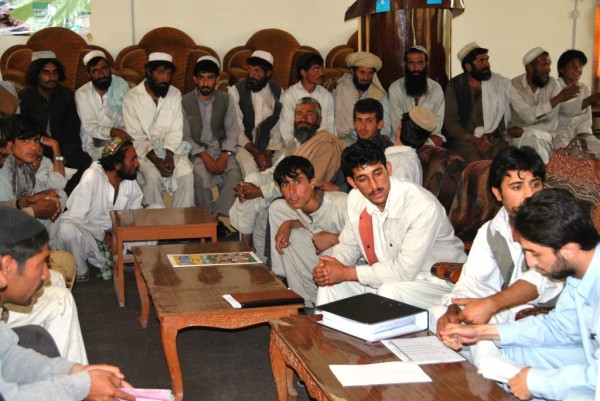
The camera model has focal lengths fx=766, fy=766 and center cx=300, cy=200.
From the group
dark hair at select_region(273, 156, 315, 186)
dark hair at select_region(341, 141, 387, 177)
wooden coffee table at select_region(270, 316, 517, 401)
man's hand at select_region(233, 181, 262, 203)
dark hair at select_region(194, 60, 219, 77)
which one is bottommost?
wooden coffee table at select_region(270, 316, 517, 401)

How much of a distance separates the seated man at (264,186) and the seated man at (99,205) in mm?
806

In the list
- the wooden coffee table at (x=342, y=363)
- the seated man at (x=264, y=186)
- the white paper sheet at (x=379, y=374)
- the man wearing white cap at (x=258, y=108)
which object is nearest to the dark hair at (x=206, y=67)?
the man wearing white cap at (x=258, y=108)

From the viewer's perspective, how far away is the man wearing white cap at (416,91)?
6402mm

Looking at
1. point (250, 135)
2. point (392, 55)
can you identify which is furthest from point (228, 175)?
point (392, 55)

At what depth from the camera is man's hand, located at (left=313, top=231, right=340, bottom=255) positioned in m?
4.23

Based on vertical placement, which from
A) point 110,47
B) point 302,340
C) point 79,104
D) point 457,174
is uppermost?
point 110,47

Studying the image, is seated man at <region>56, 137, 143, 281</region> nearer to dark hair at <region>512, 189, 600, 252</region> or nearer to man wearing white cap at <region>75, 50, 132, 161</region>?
man wearing white cap at <region>75, 50, 132, 161</region>

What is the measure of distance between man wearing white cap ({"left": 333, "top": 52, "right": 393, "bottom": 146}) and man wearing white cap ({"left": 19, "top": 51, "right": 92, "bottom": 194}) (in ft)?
7.28

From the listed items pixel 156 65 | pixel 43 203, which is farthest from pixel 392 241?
pixel 156 65

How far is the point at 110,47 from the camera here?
8.47 meters

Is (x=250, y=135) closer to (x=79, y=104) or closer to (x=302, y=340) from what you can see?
(x=79, y=104)

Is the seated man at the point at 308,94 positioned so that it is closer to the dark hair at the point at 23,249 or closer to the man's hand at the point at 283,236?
the man's hand at the point at 283,236

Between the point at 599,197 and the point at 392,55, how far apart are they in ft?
12.7

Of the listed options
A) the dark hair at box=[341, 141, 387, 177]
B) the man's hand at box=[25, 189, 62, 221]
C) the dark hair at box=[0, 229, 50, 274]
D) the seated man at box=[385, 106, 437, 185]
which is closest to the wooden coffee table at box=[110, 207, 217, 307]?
the man's hand at box=[25, 189, 62, 221]
